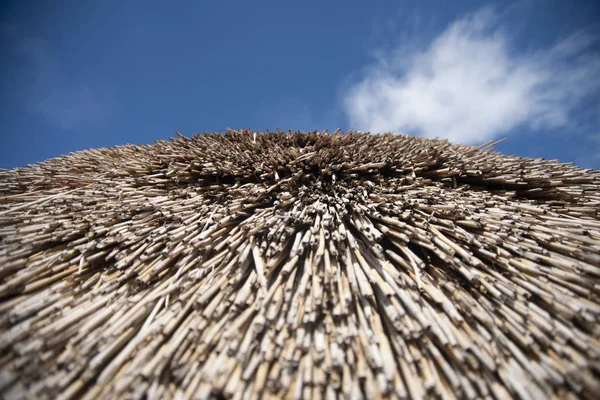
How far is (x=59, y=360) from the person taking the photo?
3.87 ft

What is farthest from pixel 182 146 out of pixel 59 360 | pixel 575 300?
pixel 575 300

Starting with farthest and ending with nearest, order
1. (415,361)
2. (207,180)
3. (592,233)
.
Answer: (207,180), (592,233), (415,361)

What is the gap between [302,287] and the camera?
147 centimetres

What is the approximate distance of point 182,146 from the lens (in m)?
3.10

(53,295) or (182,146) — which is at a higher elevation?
(182,146)

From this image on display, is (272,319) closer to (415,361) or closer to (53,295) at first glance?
(415,361)

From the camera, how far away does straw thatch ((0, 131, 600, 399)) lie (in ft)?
3.82

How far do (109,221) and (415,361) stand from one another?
243 cm

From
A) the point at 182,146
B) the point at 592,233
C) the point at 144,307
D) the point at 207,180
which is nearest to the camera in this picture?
the point at 144,307

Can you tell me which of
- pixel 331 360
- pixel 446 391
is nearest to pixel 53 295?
pixel 331 360

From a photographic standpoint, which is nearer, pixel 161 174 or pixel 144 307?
pixel 144 307

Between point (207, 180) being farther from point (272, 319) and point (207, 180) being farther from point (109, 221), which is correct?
point (272, 319)

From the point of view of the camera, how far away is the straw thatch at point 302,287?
1.16 metres

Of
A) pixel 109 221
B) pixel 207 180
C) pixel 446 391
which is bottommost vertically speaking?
pixel 446 391
